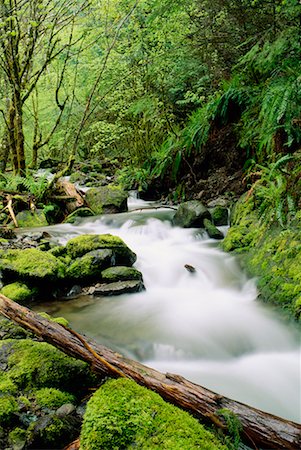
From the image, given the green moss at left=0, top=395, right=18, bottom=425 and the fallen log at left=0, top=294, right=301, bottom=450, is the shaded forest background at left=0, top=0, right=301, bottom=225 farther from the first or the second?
the green moss at left=0, top=395, right=18, bottom=425

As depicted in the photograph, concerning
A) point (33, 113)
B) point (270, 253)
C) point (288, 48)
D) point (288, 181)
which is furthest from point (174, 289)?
point (33, 113)

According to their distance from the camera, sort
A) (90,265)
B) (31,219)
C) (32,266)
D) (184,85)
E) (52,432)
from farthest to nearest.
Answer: (184,85)
(31,219)
(90,265)
(32,266)
(52,432)

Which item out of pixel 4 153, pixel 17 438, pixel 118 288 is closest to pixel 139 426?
pixel 17 438

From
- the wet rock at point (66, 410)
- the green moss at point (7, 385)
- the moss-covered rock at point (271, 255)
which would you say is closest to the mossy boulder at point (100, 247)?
the moss-covered rock at point (271, 255)

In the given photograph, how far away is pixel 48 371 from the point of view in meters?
2.32

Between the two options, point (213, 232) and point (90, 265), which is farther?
point (213, 232)

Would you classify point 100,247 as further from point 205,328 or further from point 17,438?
point 17,438

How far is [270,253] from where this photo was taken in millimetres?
4582

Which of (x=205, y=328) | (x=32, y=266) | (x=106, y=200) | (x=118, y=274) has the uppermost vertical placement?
(x=32, y=266)

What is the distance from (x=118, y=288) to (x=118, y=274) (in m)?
0.31

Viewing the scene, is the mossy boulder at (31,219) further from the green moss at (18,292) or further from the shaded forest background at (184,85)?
the green moss at (18,292)

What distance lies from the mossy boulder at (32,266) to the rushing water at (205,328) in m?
0.40

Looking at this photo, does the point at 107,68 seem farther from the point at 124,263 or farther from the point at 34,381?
the point at 34,381

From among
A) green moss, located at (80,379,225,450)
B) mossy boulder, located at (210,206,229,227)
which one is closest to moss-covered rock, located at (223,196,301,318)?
mossy boulder, located at (210,206,229,227)
